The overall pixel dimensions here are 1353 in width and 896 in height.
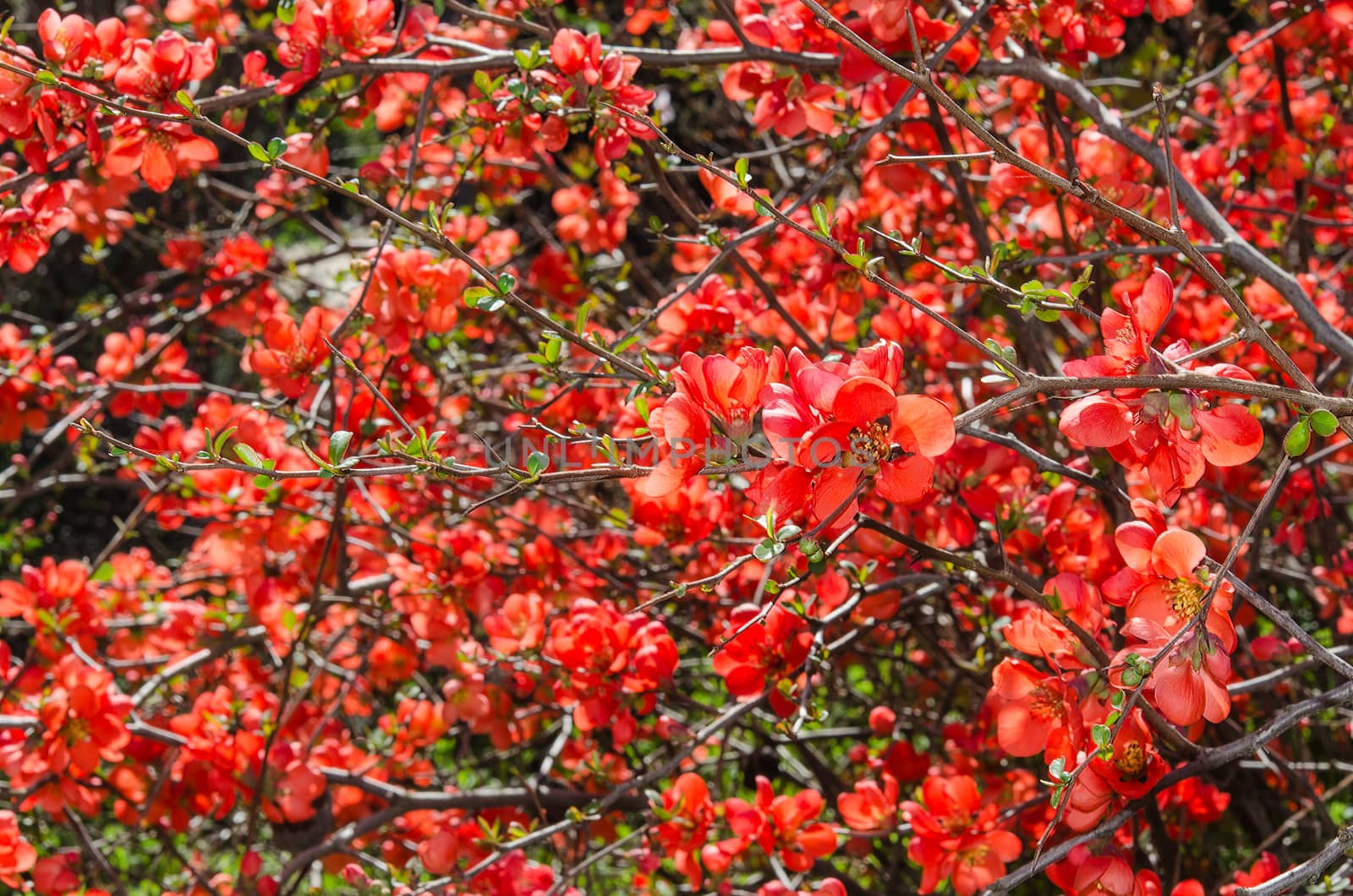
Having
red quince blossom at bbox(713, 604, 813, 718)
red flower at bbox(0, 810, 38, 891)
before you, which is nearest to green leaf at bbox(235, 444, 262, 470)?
red quince blossom at bbox(713, 604, 813, 718)

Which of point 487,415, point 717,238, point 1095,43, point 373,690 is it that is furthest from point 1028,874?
point 373,690

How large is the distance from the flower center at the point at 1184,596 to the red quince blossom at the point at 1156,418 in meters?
0.10

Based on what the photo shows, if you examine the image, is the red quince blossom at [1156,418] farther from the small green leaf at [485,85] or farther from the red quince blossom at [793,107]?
the small green leaf at [485,85]

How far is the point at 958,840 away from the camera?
4.09 ft

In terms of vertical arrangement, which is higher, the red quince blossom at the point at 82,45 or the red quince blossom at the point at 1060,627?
the red quince blossom at the point at 82,45

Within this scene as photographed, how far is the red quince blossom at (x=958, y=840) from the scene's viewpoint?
124 cm

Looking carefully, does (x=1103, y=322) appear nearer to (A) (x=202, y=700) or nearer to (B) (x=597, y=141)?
(B) (x=597, y=141)

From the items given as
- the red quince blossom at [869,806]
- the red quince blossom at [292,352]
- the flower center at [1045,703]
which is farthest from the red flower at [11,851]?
the flower center at [1045,703]

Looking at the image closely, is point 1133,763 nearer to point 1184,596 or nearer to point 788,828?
point 1184,596

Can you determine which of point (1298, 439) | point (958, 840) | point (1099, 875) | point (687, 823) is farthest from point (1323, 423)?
point (687, 823)

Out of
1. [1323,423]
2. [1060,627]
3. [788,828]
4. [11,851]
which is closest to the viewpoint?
[1323,423]

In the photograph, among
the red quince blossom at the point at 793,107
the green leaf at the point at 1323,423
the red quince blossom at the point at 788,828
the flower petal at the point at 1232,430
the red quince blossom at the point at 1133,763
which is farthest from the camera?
the red quince blossom at the point at 793,107

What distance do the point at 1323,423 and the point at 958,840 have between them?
2.19ft

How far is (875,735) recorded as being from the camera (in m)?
1.93
